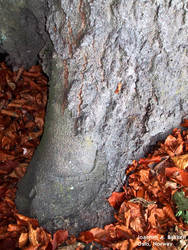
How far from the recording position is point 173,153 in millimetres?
1548

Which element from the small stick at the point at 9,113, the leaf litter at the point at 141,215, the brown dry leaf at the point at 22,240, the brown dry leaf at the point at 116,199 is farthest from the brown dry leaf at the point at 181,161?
the small stick at the point at 9,113

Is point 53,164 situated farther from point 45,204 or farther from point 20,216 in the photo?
point 20,216

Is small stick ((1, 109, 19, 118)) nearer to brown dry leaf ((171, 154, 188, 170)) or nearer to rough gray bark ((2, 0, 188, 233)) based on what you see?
rough gray bark ((2, 0, 188, 233))

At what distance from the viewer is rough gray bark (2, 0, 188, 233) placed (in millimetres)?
1229

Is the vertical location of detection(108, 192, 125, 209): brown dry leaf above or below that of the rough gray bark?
below

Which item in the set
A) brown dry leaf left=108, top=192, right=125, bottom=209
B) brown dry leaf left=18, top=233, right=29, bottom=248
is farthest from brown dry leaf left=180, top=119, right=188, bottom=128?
brown dry leaf left=18, top=233, right=29, bottom=248

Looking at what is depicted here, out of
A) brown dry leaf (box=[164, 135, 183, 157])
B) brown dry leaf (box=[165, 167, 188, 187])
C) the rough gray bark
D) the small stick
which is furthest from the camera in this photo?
the small stick

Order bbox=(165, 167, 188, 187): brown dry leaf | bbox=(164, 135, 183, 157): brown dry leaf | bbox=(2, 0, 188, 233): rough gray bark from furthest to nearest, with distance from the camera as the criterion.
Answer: bbox=(164, 135, 183, 157): brown dry leaf
bbox=(165, 167, 188, 187): brown dry leaf
bbox=(2, 0, 188, 233): rough gray bark

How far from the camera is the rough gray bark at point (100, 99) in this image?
1229mm

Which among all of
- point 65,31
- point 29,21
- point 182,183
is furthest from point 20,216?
point 29,21

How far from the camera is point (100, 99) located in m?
1.39

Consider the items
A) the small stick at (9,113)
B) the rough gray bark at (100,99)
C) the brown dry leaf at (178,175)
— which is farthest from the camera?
the small stick at (9,113)

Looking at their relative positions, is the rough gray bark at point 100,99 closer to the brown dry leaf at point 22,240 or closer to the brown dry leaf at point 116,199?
the brown dry leaf at point 116,199

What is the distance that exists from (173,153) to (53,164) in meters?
0.76
